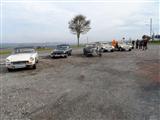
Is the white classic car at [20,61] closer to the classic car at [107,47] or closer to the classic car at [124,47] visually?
the classic car at [107,47]

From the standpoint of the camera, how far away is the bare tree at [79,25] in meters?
58.0

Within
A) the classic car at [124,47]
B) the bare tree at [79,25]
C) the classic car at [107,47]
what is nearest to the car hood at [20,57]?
the classic car at [107,47]

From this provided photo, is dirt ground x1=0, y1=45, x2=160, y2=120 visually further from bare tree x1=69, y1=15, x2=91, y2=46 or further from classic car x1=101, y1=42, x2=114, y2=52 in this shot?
bare tree x1=69, y1=15, x2=91, y2=46

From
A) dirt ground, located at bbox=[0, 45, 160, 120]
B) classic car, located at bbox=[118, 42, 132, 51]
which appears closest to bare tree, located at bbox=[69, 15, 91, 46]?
classic car, located at bbox=[118, 42, 132, 51]

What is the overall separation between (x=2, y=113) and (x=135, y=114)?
10.9 feet

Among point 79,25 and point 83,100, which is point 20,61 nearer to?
point 83,100

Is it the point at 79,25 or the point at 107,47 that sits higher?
the point at 79,25

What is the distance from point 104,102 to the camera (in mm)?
6789

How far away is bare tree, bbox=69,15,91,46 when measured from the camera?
57969 mm

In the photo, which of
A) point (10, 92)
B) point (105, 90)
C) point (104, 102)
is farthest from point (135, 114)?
point (10, 92)

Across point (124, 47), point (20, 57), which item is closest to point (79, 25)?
point (124, 47)

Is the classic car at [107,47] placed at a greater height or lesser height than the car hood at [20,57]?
greater

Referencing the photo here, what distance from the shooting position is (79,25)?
5800cm

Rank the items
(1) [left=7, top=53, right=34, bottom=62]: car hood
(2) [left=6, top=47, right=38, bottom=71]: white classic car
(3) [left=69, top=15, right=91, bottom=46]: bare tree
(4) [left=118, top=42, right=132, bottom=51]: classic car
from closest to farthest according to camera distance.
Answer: (2) [left=6, top=47, right=38, bottom=71]: white classic car, (1) [left=7, top=53, right=34, bottom=62]: car hood, (4) [left=118, top=42, right=132, bottom=51]: classic car, (3) [left=69, top=15, right=91, bottom=46]: bare tree
